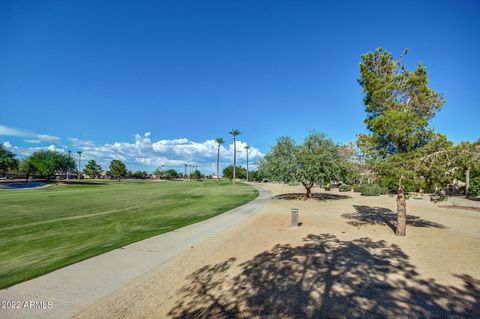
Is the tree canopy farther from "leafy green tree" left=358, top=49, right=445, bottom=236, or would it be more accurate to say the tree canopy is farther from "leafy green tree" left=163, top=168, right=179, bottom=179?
"leafy green tree" left=163, top=168, right=179, bottom=179

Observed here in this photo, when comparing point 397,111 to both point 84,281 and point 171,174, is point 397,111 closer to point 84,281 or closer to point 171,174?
point 84,281

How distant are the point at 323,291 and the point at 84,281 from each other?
17.6 feet

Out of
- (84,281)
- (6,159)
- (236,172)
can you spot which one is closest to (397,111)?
(84,281)

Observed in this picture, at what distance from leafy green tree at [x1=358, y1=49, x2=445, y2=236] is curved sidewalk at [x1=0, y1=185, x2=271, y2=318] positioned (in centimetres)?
828

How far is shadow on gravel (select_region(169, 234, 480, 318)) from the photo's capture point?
14.5ft

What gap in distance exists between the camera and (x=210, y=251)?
26.6 feet

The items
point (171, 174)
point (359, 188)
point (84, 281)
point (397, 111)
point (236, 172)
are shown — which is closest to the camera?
point (84, 281)

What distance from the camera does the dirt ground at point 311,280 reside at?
14.7ft

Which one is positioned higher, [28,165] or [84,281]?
[28,165]

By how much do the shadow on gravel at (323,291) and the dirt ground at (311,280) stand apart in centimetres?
2

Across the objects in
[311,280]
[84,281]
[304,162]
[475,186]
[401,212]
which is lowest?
[84,281]

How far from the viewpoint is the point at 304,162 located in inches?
906

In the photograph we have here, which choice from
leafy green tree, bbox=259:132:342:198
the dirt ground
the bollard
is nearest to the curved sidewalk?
the dirt ground

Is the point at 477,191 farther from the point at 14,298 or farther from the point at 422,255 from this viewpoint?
the point at 14,298
